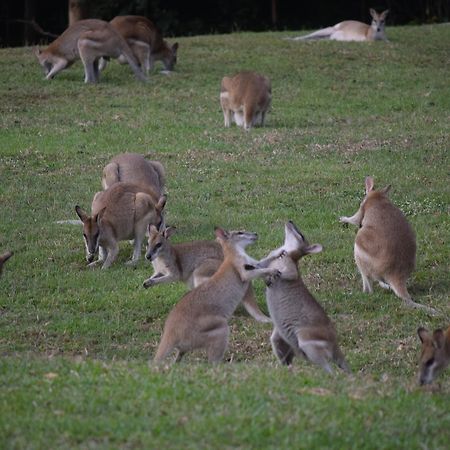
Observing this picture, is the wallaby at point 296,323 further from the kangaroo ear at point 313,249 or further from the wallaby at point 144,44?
the wallaby at point 144,44

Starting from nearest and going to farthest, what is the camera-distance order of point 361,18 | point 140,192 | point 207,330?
point 207,330 < point 140,192 < point 361,18

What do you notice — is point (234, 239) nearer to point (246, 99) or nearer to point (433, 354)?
point (433, 354)

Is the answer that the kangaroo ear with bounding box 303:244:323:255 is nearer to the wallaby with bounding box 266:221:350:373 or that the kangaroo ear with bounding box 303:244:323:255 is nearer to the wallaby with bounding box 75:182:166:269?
the wallaby with bounding box 266:221:350:373

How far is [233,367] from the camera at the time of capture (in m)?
7.29

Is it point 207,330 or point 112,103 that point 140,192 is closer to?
point 207,330

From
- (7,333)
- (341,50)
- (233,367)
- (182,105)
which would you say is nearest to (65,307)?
(7,333)

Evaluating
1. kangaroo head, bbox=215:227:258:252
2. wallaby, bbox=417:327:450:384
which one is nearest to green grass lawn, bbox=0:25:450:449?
wallaby, bbox=417:327:450:384

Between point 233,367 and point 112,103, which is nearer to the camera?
point 233,367

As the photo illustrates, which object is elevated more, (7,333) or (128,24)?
(128,24)

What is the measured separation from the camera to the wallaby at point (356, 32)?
24.6 m

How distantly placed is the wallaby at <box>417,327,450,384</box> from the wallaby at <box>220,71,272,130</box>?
9507 millimetres

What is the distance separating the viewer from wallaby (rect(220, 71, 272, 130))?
1694 cm

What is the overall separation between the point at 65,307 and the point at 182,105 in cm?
931

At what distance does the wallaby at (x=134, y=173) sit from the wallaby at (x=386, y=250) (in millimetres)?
2889
